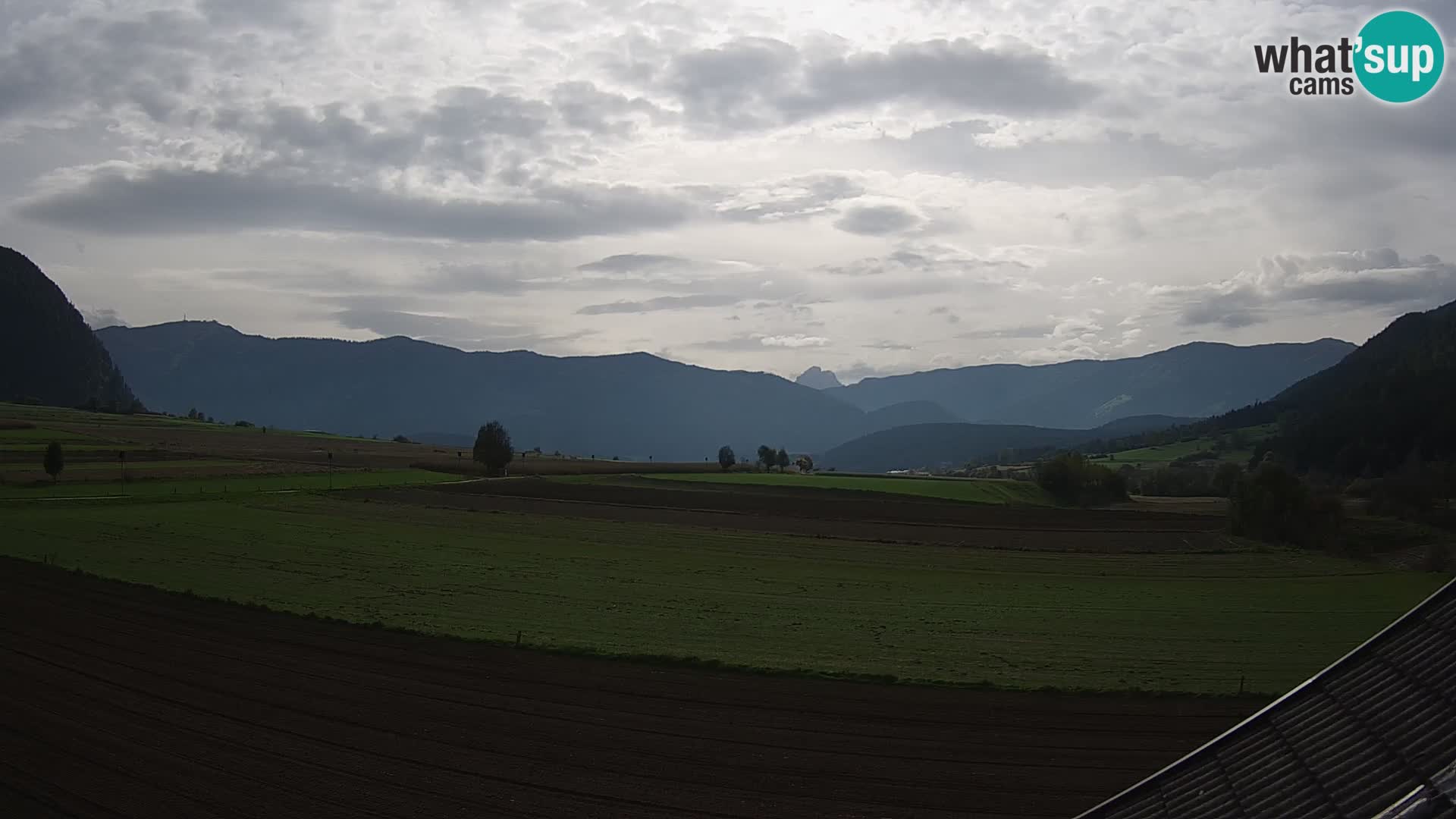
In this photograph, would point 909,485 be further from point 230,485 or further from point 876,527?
point 230,485

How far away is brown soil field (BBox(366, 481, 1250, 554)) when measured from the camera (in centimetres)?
6550

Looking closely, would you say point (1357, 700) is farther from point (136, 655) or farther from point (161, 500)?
point (161, 500)

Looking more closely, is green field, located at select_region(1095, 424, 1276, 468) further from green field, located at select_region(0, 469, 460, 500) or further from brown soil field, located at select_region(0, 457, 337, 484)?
brown soil field, located at select_region(0, 457, 337, 484)

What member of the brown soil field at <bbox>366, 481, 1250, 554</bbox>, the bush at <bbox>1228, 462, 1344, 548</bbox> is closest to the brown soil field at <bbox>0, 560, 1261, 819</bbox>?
the brown soil field at <bbox>366, 481, 1250, 554</bbox>

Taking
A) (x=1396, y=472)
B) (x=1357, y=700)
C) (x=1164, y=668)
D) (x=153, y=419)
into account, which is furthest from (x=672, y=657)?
(x=153, y=419)

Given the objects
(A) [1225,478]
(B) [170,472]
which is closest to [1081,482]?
(A) [1225,478]

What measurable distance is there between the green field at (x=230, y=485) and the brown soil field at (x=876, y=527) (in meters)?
7.35

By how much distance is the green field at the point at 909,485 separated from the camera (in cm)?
10644

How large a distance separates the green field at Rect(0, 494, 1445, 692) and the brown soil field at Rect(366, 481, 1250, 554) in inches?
173

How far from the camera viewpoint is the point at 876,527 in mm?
74375

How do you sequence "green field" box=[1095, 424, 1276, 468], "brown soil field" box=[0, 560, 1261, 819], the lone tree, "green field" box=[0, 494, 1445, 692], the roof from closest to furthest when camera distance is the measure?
the roof → "brown soil field" box=[0, 560, 1261, 819] → "green field" box=[0, 494, 1445, 692] → the lone tree → "green field" box=[1095, 424, 1276, 468]

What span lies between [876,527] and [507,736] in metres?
56.3

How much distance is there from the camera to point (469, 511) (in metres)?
73.2

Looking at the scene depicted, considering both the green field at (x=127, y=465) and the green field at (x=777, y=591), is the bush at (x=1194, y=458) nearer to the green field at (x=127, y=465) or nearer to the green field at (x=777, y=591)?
the green field at (x=777, y=591)
